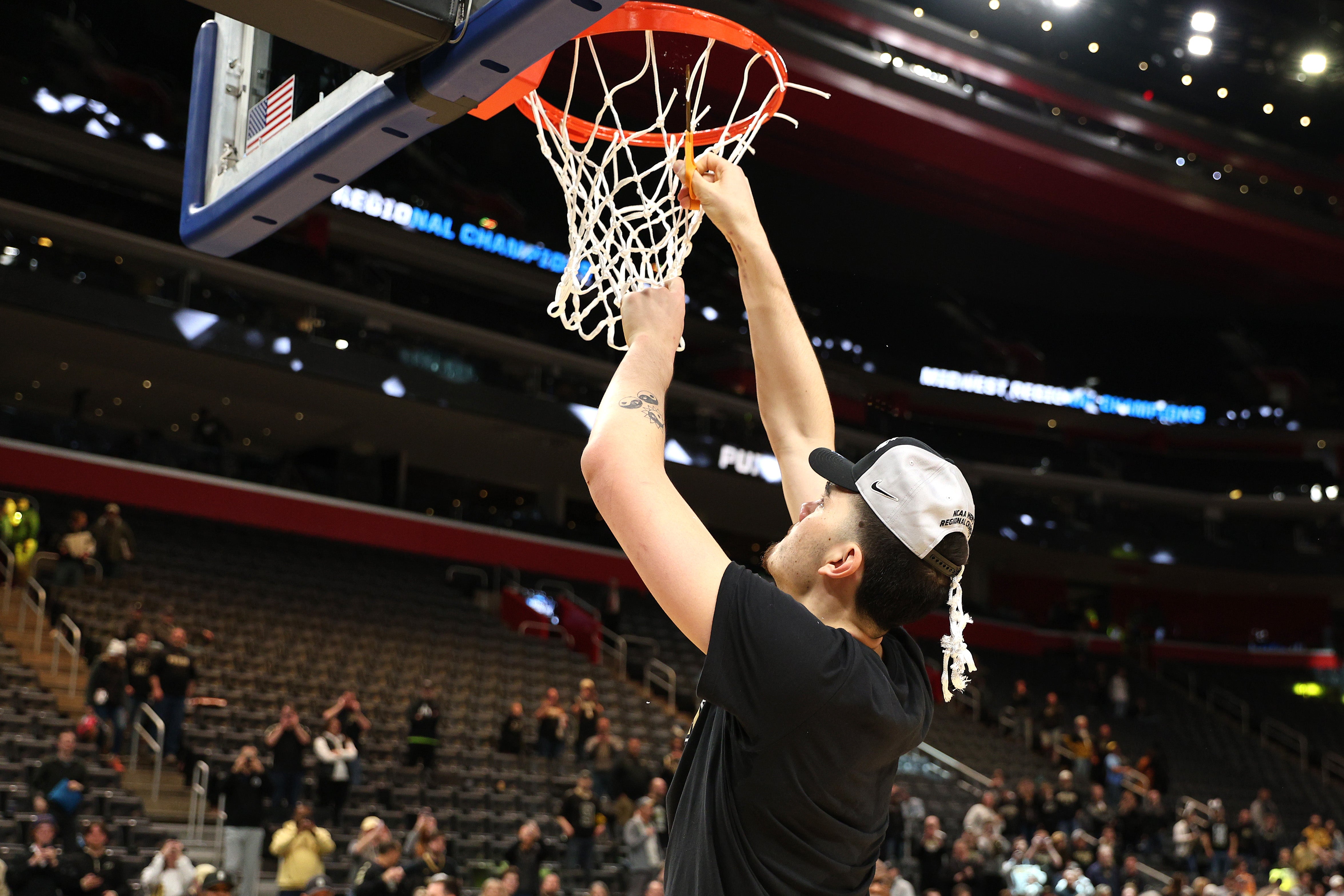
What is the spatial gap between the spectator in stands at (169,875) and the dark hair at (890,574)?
28.8 feet

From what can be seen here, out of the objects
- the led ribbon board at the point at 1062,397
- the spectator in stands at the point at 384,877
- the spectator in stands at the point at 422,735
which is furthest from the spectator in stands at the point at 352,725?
the led ribbon board at the point at 1062,397

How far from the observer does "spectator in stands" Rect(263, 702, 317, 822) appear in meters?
11.8

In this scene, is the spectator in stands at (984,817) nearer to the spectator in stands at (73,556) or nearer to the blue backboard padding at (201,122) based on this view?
the spectator in stands at (73,556)

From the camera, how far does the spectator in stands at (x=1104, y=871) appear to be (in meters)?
14.3

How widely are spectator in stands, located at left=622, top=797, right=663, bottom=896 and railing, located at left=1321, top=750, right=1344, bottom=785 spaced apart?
18864 mm

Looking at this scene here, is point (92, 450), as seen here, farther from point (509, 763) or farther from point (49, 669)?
point (509, 763)

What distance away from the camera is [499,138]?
22703 millimetres

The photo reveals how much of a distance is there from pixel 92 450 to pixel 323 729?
8.59m

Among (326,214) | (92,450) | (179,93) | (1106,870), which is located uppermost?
(179,93)

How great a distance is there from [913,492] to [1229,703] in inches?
1169

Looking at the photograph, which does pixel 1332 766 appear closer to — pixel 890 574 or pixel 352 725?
pixel 352 725

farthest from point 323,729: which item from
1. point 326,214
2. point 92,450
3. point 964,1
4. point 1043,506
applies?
point 1043,506

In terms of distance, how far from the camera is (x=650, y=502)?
1.73 meters

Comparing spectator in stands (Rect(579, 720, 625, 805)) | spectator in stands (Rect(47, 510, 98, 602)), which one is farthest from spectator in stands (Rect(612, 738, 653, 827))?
spectator in stands (Rect(47, 510, 98, 602))
